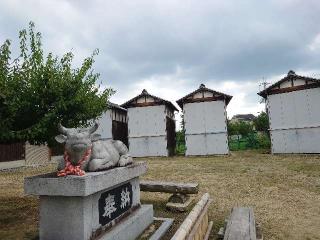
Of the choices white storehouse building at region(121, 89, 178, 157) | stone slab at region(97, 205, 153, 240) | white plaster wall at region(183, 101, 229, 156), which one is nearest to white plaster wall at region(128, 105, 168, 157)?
white storehouse building at region(121, 89, 178, 157)

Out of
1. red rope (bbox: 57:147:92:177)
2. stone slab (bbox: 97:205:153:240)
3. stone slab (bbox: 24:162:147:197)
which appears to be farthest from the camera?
stone slab (bbox: 97:205:153:240)

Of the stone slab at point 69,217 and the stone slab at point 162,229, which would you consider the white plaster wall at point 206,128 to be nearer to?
the stone slab at point 162,229

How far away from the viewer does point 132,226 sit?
22.3ft

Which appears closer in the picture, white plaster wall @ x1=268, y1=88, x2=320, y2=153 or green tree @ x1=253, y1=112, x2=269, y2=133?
white plaster wall @ x1=268, y1=88, x2=320, y2=153

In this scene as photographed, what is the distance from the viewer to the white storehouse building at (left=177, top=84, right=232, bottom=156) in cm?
3048

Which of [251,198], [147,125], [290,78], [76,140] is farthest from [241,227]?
[147,125]

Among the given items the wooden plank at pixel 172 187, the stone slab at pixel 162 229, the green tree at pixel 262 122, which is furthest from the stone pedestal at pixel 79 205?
the green tree at pixel 262 122

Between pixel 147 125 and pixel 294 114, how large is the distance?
13928mm

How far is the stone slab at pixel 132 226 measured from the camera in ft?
19.7

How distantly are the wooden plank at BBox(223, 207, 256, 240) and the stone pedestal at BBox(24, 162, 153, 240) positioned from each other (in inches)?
84.2

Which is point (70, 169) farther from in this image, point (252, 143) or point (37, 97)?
point (252, 143)

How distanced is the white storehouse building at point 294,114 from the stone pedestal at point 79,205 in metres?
24.6

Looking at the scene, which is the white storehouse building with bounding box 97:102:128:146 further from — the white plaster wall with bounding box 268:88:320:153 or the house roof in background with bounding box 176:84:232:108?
the white plaster wall with bounding box 268:88:320:153

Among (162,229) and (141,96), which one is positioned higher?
(141,96)
